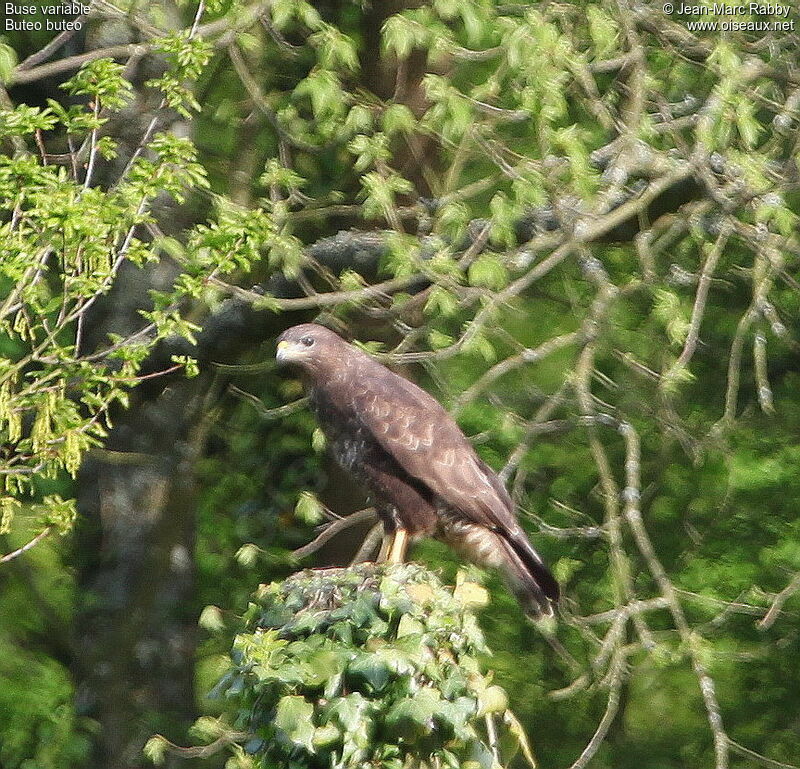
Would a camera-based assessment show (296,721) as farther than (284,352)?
No

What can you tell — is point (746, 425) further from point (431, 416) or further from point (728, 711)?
point (431, 416)

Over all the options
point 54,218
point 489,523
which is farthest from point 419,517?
point 54,218

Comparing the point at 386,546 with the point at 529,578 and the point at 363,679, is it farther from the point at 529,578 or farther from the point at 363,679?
the point at 363,679

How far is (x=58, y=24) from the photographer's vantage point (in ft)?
24.5

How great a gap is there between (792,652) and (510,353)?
234cm

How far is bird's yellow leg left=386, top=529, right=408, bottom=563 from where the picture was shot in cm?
553

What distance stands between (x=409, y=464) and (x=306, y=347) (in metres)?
0.60

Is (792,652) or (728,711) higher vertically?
(792,652)

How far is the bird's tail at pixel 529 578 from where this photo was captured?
17.2ft

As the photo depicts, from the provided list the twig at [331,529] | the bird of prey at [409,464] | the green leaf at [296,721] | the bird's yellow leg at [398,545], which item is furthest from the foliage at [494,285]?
the green leaf at [296,721]

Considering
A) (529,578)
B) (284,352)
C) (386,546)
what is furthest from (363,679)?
(284,352)

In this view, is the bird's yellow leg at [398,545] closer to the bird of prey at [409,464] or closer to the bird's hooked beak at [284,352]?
the bird of prey at [409,464]

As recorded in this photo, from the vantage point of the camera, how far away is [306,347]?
5652 mm

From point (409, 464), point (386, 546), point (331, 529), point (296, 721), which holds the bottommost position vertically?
point (331, 529)
